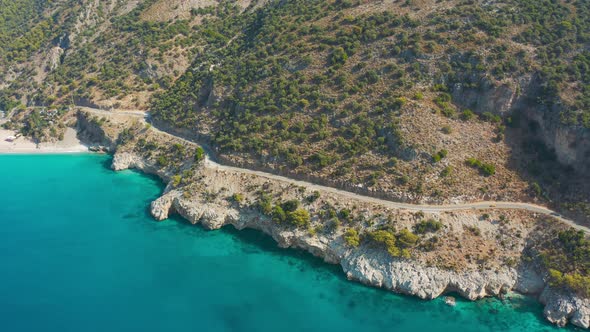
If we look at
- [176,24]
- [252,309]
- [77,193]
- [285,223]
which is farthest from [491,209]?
[176,24]

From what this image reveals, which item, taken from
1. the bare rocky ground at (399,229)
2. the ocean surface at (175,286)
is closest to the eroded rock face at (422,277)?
the bare rocky ground at (399,229)

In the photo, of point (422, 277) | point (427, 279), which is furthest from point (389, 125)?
point (427, 279)

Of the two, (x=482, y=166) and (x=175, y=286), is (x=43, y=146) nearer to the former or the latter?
(x=175, y=286)

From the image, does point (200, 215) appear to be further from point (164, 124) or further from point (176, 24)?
point (176, 24)

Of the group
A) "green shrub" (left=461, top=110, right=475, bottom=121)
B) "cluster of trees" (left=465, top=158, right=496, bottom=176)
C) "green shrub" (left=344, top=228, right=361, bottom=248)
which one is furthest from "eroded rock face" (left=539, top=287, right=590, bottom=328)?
"green shrub" (left=461, top=110, right=475, bottom=121)

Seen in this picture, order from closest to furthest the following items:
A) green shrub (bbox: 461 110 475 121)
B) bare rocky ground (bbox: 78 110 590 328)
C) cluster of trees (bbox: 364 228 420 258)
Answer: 1. bare rocky ground (bbox: 78 110 590 328)
2. cluster of trees (bbox: 364 228 420 258)
3. green shrub (bbox: 461 110 475 121)

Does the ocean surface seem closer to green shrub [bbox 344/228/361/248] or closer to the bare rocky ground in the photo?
the bare rocky ground

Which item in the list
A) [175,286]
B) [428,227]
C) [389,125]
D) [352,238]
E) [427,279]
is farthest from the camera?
[389,125]
